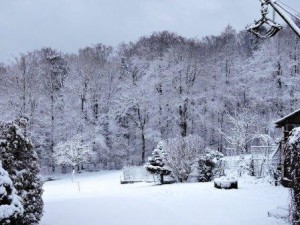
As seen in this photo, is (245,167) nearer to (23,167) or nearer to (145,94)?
(23,167)

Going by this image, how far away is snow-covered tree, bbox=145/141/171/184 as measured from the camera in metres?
25.1

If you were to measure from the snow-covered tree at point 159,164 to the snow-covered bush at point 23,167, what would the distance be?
14.9 meters

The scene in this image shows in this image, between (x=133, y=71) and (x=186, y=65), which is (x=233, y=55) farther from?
(x=133, y=71)

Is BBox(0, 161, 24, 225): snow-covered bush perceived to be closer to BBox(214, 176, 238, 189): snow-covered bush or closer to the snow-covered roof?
BBox(214, 176, 238, 189): snow-covered bush

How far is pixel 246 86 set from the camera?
37.5 metres

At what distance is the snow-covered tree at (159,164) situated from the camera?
25125 mm

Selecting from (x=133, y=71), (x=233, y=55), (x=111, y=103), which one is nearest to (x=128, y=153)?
(x=111, y=103)

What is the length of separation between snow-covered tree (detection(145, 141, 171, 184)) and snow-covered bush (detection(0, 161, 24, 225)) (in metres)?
16.9

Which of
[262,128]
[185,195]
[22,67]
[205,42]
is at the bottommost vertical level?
[185,195]

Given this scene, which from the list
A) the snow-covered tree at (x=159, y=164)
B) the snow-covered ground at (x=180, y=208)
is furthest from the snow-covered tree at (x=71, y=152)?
the snow-covered ground at (x=180, y=208)

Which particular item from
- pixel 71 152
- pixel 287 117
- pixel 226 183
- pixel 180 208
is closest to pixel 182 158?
pixel 226 183

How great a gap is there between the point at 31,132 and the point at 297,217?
3057cm

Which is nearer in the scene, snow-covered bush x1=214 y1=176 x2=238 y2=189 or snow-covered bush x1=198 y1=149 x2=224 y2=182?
snow-covered bush x1=214 y1=176 x2=238 y2=189

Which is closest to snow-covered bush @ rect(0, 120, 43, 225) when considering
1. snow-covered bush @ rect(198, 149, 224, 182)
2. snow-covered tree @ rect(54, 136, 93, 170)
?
snow-covered bush @ rect(198, 149, 224, 182)
